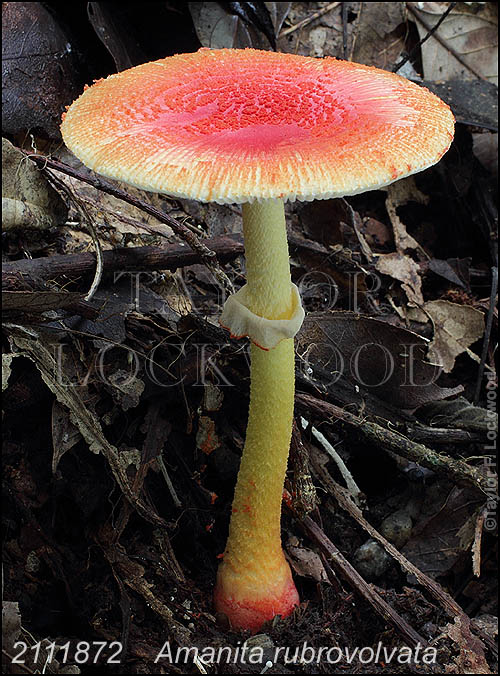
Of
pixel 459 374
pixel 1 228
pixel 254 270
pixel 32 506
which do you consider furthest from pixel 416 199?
pixel 32 506

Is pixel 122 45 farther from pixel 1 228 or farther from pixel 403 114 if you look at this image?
pixel 403 114

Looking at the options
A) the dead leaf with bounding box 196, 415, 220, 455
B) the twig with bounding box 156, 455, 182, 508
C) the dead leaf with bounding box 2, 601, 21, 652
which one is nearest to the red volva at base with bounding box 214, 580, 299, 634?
the twig with bounding box 156, 455, 182, 508

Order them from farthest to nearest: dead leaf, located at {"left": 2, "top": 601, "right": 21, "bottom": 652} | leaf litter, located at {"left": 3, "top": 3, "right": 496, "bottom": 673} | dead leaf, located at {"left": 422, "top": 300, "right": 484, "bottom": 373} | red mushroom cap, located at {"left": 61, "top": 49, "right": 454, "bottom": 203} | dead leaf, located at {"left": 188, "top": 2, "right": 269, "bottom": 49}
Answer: dead leaf, located at {"left": 188, "top": 2, "right": 269, "bottom": 49}
dead leaf, located at {"left": 422, "top": 300, "right": 484, "bottom": 373}
leaf litter, located at {"left": 3, "top": 3, "right": 496, "bottom": 673}
dead leaf, located at {"left": 2, "top": 601, "right": 21, "bottom": 652}
red mushroom cap, located at {"left": 61, "top": 49, "right": 454, "bottom": 203}

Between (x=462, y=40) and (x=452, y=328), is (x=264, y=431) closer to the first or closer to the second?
(x=452, y=328)

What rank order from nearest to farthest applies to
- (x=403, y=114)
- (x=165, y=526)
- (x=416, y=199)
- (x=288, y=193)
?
(x=288, y=193) < (x=403, y=114) < (x=165, y=526) < (x=416, y=199)

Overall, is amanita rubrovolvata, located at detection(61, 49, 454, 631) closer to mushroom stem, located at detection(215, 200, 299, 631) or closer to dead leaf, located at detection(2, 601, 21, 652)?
mushroom stem, located at detection(215, 200, 299, 631)
